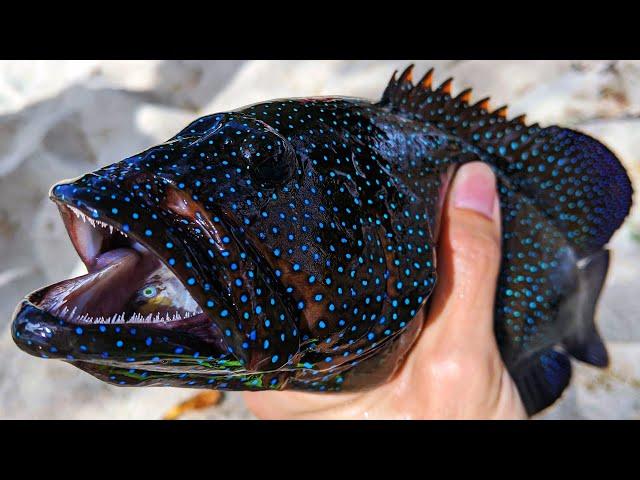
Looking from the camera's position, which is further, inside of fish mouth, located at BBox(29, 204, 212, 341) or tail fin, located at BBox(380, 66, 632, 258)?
tail fin, located at BBox(380, 66, 632, 258)

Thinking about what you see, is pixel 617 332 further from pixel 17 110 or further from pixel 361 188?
pixel 17 110

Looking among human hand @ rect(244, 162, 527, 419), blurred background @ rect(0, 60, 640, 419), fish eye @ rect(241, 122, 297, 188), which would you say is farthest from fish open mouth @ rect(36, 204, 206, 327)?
blurred background @ rect(0, 60, 640, 419)

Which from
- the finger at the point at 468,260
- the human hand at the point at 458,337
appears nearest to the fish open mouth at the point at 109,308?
the human hand at the point at 458,337

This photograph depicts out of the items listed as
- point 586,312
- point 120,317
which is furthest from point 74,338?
point 586,312

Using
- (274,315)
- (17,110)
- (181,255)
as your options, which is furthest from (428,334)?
(17,110)

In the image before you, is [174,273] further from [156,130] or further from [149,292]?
[156,130]

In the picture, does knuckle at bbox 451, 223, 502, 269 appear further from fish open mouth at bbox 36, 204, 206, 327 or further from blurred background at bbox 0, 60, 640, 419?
blurred background at bbox 0, 60, 640, 419
